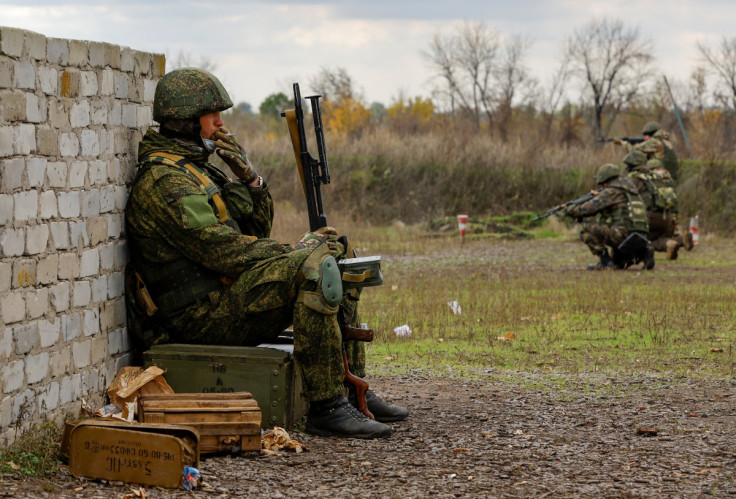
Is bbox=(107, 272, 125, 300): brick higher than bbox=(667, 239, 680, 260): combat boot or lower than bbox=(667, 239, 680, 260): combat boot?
higher

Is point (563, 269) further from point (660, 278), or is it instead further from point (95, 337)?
point (95, 337)

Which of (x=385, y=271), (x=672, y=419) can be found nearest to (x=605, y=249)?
(x=385, y=271)

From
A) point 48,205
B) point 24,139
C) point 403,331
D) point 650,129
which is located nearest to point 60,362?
point 48,205

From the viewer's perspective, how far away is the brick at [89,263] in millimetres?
5586

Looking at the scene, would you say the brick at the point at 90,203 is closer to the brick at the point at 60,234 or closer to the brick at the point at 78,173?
the brick at the point at 78,173

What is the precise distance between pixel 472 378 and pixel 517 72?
38.4 m

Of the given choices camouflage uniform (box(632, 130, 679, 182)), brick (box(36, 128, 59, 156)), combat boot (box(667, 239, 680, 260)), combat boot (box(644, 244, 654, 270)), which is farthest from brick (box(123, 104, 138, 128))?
camouflage uniform (box(632, 130, 679, 182))

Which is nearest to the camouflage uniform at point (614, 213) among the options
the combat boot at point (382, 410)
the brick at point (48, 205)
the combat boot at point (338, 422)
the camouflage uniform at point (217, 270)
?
the combat boot at point (382, 410)

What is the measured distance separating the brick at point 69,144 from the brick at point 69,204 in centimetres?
21

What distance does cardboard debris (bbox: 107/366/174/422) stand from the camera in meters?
5.66

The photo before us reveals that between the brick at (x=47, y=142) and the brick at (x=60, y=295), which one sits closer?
the brick at (x=47, y=142)

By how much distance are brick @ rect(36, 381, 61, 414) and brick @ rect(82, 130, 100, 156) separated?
123 centimetres

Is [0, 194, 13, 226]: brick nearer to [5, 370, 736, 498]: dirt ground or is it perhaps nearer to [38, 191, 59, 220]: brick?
[38, 191, 59, 220]: brick

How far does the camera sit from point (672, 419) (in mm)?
6504
